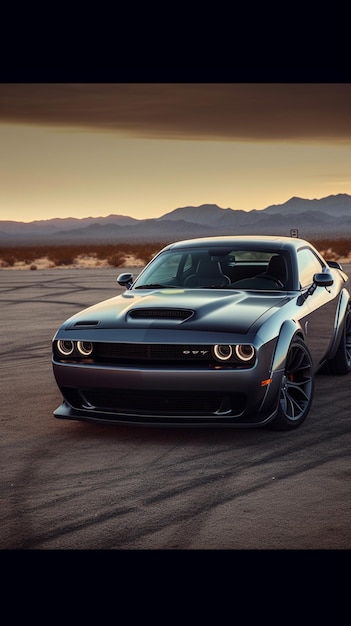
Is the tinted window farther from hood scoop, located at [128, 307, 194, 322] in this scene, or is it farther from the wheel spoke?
hood scoop, located at [128, 307, 194, 322]

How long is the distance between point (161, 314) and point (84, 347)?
64 cm

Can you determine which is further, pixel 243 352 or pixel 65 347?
pixel 65 347

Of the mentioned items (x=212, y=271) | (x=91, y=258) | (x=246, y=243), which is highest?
(x=246, y=243)

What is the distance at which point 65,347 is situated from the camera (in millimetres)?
6742

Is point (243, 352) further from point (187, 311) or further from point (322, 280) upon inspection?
point (322, 280)

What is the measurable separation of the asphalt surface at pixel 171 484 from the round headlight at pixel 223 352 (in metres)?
0.69

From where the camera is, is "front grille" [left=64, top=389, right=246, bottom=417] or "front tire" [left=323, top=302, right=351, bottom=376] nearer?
"front grille" [left=64, top=389, right=246, bottom=417]

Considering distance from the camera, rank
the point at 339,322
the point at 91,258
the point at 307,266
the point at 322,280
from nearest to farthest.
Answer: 1. the point at 322,280
2. the point at 307,266
3. the point at 339,322
4. the point at 91,258

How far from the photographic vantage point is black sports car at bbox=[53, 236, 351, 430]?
624 cm

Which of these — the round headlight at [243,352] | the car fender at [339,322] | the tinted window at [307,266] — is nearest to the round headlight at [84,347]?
the round headlight at [243,352]

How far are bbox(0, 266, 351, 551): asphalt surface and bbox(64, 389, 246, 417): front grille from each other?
0.91 ft

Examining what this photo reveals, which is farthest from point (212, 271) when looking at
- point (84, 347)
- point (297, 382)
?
point (84, 347)

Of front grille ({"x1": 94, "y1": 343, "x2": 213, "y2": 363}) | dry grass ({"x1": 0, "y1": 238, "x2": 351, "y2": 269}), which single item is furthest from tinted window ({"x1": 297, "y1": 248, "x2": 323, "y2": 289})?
dry grass ({"x1": 0, "y1": 238, "x2": 351, "y2": 269})
